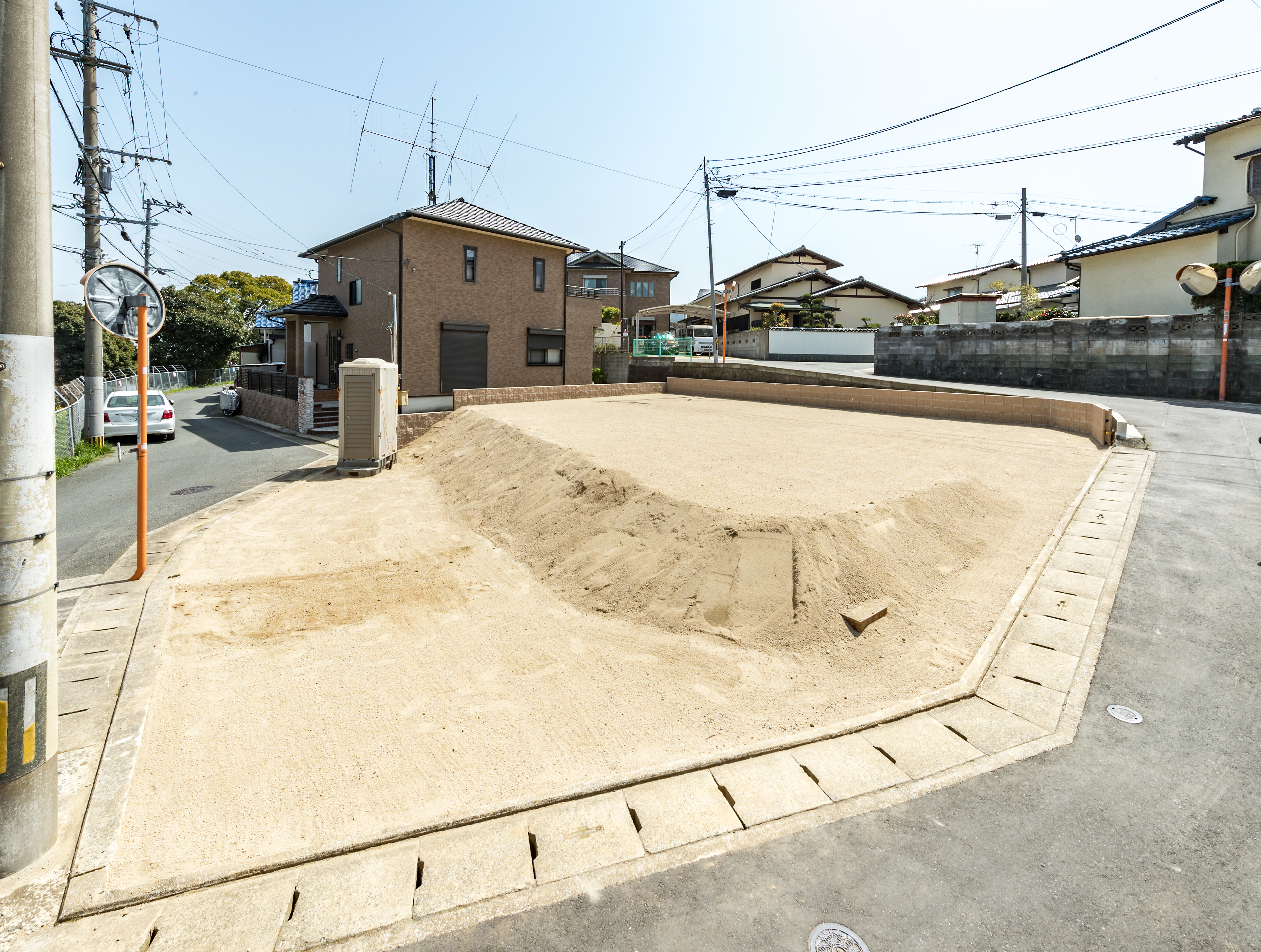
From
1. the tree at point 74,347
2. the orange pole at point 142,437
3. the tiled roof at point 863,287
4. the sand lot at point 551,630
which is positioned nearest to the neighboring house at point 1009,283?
the tiled roof at point 863,287

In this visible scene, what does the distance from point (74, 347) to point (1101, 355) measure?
45485mm

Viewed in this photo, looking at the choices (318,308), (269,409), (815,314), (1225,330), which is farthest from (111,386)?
(1225,330)

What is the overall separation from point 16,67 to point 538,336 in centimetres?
2133

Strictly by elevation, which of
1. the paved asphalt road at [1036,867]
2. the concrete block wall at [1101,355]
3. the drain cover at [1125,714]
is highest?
the concrete block wall at [1101,355]

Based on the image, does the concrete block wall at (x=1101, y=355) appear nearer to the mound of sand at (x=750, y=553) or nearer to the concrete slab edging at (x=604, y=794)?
the mound of sand at (x=750, y=553)

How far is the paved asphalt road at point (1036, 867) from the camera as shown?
2.70 m

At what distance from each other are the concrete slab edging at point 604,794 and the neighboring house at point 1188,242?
793 inches

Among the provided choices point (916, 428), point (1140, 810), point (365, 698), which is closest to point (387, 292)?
point (916, 428)

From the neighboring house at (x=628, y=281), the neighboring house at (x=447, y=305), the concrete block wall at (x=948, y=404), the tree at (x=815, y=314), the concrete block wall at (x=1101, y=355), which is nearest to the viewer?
the concrete block wall at (x=948, y=404)

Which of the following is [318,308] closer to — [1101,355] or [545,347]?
[545,347]

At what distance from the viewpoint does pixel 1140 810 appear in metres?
3.42

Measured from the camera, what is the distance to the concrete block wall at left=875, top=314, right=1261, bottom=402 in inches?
607

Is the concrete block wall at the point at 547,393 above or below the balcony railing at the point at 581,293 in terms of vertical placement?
below

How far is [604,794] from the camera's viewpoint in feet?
12.1
